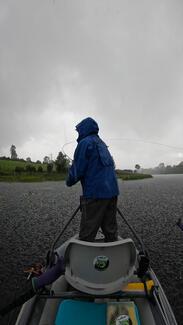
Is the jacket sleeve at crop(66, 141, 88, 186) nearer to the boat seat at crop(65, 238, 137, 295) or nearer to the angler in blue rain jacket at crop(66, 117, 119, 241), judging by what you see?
the angler in blue rain jacket at crop(66, 117, 119, 241)

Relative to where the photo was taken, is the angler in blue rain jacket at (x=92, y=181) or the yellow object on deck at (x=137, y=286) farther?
the angler in blue rain jacket at (x=92, y=181)

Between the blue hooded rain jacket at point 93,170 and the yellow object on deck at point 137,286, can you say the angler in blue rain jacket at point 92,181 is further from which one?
the yellow object on deck at point 137,286

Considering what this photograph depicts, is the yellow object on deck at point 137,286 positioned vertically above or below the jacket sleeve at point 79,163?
below

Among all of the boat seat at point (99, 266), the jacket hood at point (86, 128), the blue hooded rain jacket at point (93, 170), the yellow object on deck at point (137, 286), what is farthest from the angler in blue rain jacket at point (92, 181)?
the yellow object on deck at point (137, 286)

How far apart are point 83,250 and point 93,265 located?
278 millimetres

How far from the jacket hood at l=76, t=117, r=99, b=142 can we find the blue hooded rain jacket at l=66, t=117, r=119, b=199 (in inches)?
7.9

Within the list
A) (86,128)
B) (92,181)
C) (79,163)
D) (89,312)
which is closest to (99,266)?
(89,312)

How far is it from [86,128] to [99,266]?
262cm

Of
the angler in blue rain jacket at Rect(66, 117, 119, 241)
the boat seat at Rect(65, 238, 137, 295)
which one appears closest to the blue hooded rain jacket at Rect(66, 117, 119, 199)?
the angler in blue rain jacket at Rect(66, 117, 119, 241)

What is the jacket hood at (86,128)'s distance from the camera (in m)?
4.62

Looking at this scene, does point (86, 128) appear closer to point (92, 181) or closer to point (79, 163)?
point (79, 163)

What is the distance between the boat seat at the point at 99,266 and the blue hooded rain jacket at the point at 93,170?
115cm

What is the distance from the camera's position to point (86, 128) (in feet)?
15.2

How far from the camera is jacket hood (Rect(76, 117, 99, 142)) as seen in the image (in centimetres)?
462
